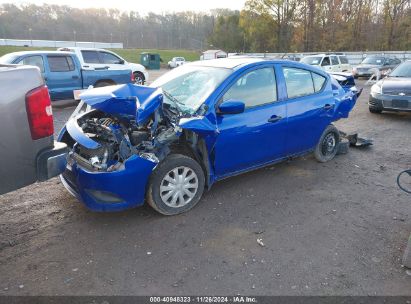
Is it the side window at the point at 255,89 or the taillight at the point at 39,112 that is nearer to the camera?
the taillight at the point at 39,112

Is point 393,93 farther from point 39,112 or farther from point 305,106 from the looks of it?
point 39,112

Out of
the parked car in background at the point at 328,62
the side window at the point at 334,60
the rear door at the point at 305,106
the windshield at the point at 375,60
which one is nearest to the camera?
the rear door at the point at 305,106

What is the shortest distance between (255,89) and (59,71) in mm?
7836

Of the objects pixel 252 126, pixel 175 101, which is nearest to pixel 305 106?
pixel 252 126

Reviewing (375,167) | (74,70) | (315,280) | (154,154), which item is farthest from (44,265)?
(74,70)

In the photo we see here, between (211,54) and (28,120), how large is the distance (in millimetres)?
41637

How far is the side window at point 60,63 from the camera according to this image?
32.9 feet

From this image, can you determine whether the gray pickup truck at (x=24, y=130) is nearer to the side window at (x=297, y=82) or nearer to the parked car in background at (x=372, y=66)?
the side window at (x=297, y=82)

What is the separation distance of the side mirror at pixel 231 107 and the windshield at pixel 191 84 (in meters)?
0.23

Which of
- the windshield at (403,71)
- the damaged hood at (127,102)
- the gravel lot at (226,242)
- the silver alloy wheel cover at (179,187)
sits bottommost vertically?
the gravel lot at (226,242)

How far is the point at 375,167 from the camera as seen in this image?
17.6 feet

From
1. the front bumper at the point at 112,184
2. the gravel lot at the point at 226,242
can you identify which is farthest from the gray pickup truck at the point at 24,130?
the gravel lot at the point at 226,242

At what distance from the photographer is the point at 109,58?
12719 millimetres

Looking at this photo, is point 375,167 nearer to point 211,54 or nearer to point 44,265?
point 44,265
